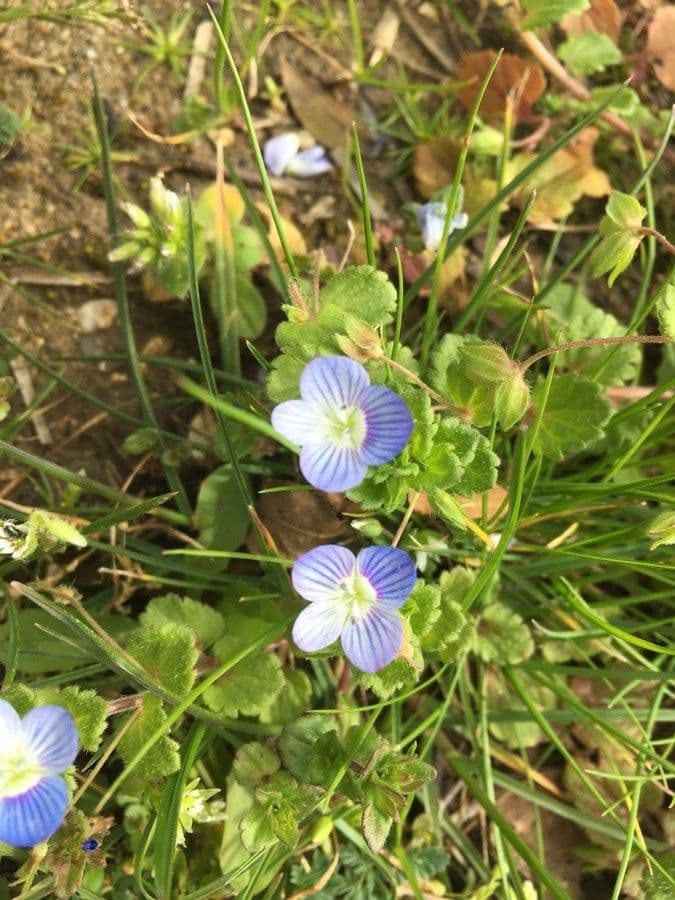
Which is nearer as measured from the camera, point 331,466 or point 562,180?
point 331,466

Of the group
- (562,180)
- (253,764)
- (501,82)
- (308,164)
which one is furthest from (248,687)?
(501,82)

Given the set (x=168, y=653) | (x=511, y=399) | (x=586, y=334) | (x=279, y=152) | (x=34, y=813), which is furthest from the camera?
(x=279, y=152)

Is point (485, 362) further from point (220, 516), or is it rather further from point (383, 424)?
point (220, 516)

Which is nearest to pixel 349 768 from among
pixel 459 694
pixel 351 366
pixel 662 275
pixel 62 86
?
pixel 459 694

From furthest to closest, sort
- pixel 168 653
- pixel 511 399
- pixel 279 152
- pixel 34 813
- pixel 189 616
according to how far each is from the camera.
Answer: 1. pixel 279 152
2. pixel 189 616
3. pixel 168 653
4. pixel 511 399
5. pixel 34 813

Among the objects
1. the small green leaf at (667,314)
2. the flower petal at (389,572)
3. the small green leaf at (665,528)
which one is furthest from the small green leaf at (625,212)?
the flower petal at (389,572)

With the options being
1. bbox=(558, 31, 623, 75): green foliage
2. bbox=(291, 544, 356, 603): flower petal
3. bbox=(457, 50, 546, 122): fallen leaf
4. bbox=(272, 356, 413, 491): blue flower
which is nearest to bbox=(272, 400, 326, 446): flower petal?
bbox=(272, 356, 413, 491): blue flower

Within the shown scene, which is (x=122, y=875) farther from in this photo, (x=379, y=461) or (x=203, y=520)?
(x=379, y=461)
